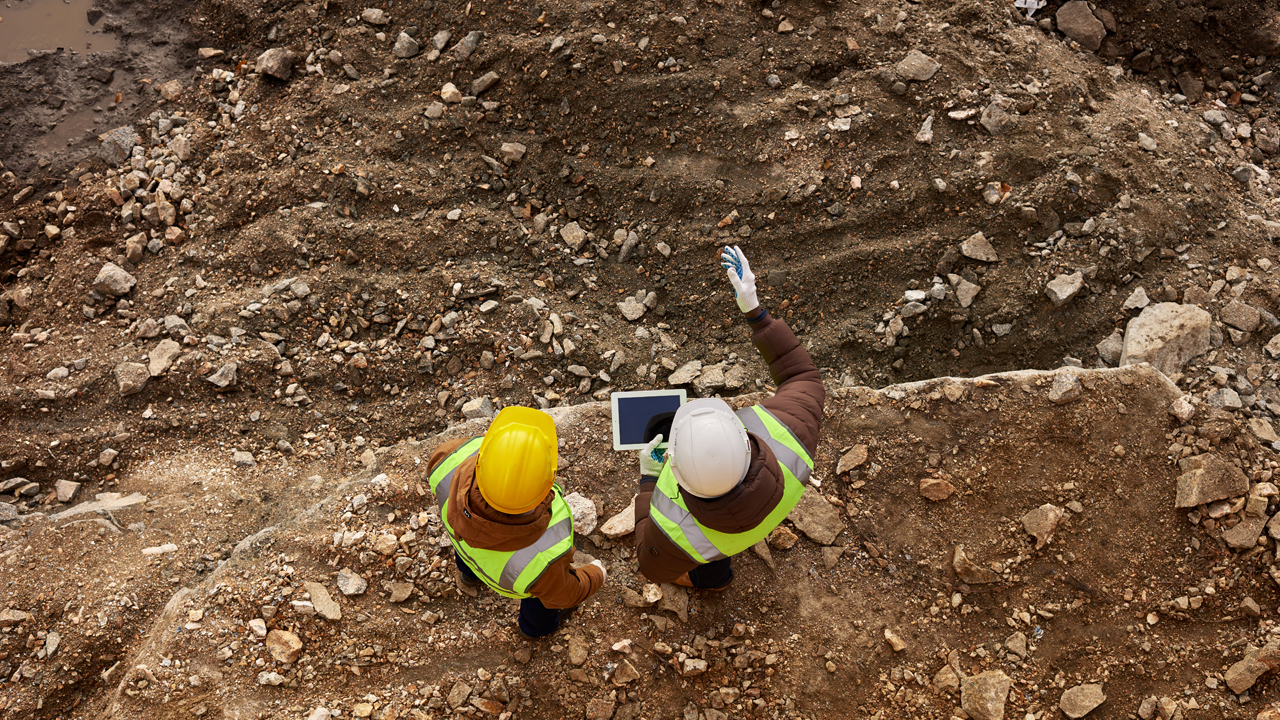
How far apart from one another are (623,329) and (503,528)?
275 centimetres

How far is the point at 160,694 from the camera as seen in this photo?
10.9 feet

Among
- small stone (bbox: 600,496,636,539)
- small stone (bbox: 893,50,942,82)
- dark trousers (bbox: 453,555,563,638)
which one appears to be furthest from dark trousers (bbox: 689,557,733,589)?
small stone (bbox: 893,50,942,82)

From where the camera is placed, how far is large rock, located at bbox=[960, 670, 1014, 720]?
3.30 metres

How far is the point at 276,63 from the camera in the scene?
221 inches

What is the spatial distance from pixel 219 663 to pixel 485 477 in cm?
198

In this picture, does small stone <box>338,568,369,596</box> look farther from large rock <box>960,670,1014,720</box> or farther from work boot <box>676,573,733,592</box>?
large rock <box>960,670,1014,720</box>

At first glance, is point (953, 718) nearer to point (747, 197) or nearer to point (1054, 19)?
point (747, 197)

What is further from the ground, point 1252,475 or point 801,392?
point 801,392

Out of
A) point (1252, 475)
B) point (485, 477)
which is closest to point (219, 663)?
point (485, 477)

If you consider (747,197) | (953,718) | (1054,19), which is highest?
(1054,19)

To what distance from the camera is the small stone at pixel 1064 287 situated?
462cm

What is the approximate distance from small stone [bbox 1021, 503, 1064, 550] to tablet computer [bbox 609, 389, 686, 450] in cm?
196

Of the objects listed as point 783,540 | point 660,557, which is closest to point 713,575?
point 783,540

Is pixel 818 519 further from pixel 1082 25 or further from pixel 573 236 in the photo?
pixel 1082 25
